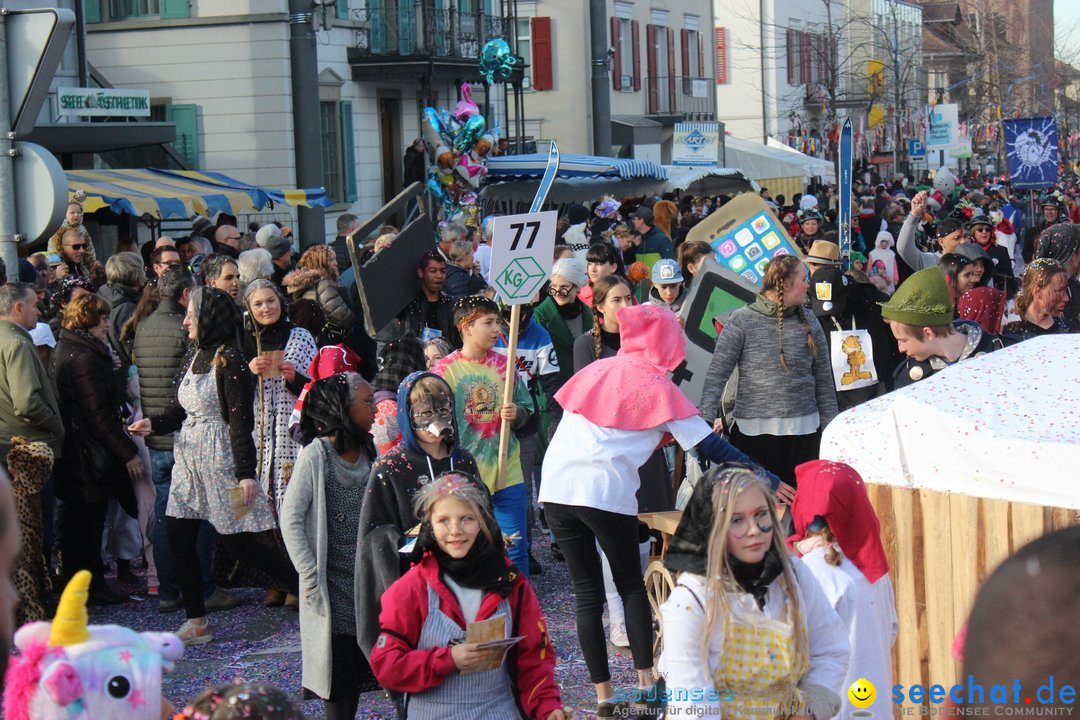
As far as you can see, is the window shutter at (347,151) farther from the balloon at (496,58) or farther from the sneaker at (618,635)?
the sneaker at (618,635)

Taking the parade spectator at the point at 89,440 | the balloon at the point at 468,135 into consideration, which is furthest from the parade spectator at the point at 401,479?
the balloon at the point at 468,135

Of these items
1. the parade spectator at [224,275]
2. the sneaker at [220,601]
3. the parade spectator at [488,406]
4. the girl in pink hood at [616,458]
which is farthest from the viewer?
the parade spectator at [224,275]

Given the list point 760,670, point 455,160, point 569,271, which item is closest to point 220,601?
point 569,271

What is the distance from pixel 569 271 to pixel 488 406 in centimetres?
236

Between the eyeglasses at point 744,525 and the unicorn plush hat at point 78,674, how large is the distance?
5.48 ft

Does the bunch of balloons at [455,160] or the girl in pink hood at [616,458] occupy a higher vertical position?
the bunch of balloons at [455,160]

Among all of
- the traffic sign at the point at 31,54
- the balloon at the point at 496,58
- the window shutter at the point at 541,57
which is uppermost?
the window shutter at the point at 541,57

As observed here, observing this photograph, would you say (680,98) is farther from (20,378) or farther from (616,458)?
(616,458)

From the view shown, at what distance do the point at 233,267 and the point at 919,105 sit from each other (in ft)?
196

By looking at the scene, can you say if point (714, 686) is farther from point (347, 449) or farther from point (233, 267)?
point (233, 267)

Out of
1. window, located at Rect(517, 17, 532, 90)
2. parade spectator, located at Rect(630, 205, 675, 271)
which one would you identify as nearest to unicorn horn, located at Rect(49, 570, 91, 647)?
parade spectator, located at Rect(630, 205, 675, 271)

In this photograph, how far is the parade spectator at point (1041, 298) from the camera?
7.92 m

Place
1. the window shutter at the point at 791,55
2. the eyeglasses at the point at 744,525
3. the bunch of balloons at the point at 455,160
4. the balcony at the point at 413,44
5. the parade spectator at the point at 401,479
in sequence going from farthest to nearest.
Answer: the window shutter at the point at 791,55 < the balcony at the point at 413,44 < the bunch of balloons at the point at 455,160 < the parade spectator at the point at 401,479 < the eyeglasses at the point at 744,525

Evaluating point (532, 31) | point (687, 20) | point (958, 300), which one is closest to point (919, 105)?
point (687, 20)
